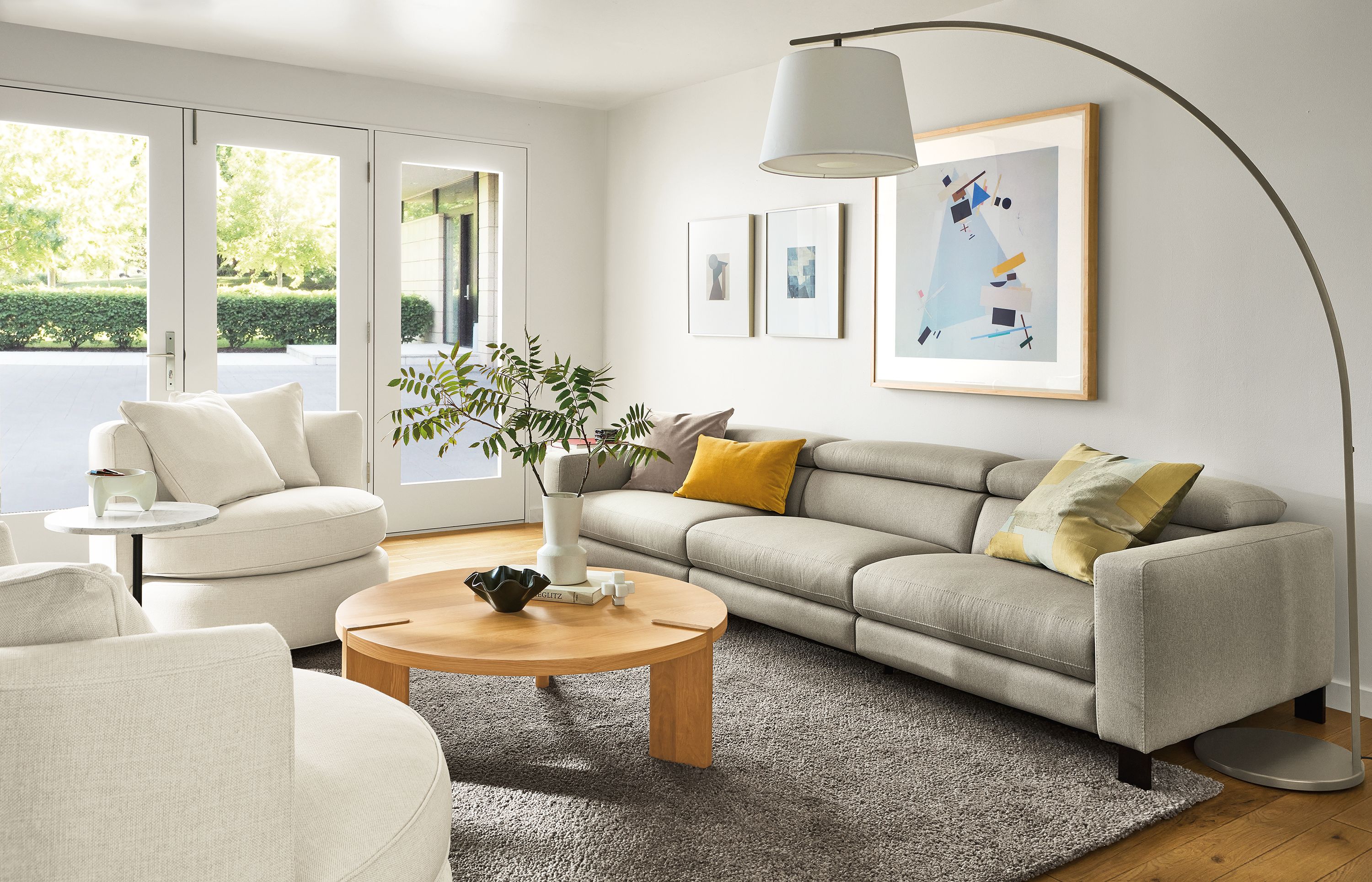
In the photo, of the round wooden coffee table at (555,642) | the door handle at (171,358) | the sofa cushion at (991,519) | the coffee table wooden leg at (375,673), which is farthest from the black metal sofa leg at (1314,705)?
the door handle at (171,358)

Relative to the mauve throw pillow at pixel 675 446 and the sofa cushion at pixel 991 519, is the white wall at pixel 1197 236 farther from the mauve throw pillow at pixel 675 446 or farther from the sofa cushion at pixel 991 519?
the mauve throw pillow at pixel 675 446

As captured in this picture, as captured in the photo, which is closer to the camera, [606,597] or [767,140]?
[767,140]

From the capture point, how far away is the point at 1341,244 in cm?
313

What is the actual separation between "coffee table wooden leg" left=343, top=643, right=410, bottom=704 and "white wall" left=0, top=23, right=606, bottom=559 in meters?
2.93

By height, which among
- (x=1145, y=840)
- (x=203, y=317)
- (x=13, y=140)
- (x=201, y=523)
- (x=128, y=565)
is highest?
(x=13, y=140)

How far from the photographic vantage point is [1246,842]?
7.72 ft

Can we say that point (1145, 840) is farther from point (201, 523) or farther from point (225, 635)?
point (201, 523)

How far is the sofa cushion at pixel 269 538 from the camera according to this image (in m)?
3.54

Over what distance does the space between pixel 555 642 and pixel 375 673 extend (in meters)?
0.53

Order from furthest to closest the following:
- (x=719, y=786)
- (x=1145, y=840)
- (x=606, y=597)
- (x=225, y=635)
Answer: (x=606, y=597)
(x=719, y=786)
(x=1145, y=840)
(x=225, y=635)

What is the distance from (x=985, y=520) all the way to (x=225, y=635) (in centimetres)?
286

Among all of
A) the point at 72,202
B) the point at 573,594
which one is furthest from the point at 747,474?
the point at 72,202

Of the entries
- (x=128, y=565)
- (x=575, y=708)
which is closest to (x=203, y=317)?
(x=128, y=565)

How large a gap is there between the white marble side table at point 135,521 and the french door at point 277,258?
2.11m
